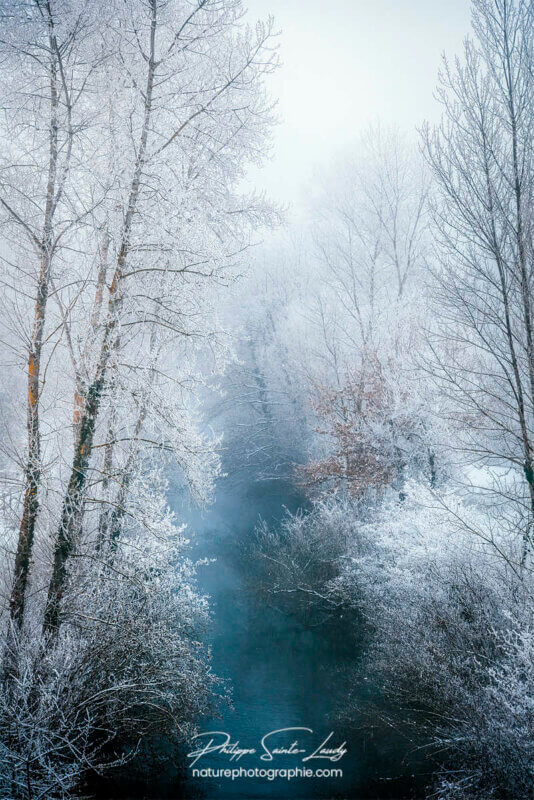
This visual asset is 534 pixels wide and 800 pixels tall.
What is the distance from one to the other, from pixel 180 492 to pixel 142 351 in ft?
42.9

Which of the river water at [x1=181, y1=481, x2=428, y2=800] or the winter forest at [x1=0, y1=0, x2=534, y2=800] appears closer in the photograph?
the winter forest at [x1=0, y1=0, x2=534, y2=800]

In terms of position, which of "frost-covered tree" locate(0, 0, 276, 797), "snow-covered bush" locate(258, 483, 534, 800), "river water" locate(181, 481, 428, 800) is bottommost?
"river water" locate(181, 481, 428, 800)

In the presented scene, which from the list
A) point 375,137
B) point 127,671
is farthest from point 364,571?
point 375,137

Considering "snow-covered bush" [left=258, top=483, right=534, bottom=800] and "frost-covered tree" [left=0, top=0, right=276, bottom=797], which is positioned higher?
"frost-covered tree" [left=0, top=0, right=276, bottom=797]

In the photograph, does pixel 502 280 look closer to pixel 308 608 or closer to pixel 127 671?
pixel 127 671

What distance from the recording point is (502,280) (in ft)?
17.8

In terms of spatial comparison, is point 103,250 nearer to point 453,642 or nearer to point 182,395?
point 182,395

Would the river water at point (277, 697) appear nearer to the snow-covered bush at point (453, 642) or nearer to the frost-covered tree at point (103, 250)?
the snow-covered bush at point (453, 642)

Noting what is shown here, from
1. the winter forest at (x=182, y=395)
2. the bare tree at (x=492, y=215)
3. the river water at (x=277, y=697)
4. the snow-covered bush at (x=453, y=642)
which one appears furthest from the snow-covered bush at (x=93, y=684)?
the bare tree at (x=492, y=215)

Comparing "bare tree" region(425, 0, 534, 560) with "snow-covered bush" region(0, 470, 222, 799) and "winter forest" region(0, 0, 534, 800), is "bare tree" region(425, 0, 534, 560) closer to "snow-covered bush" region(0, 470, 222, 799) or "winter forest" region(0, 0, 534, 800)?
"winter forest" region(0, 0, 534, 800)
